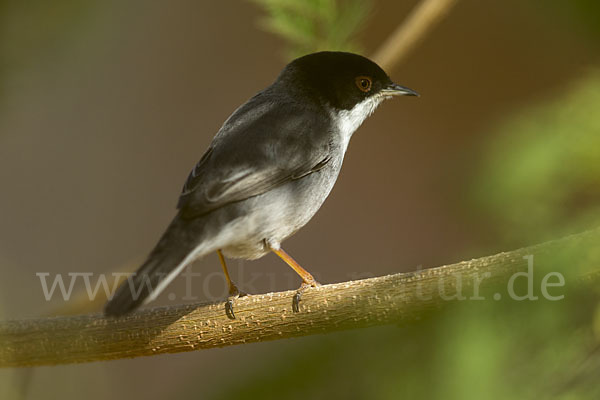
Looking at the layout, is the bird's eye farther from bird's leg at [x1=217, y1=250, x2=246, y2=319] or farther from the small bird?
bird's leg at [x1=217, y1=250, x2=246, y2=319]

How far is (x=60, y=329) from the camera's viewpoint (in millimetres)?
1962

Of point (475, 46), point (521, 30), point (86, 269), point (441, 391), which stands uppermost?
point (475, 46)

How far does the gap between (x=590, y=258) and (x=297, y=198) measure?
1167mm

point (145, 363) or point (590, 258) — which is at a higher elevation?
point (145, 363)

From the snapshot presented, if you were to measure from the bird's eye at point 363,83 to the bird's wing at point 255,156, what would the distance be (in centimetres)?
24

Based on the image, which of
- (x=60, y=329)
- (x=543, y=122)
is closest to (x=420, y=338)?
(x=543, y=122)

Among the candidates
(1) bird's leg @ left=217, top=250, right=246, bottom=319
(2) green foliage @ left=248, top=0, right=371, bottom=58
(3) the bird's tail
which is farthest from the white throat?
(3) the bird's tail

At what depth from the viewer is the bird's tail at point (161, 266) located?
1.67 meters

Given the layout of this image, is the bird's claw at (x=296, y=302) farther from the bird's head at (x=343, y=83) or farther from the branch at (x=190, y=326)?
the bird's head at (x=343, y=83)

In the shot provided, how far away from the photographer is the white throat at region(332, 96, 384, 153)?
2691 mm

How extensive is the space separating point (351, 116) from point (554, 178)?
128 centimetres

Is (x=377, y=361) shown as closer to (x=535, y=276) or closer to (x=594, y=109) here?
(x=535, y=276)

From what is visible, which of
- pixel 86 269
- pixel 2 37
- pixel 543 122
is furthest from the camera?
pixel 86 269

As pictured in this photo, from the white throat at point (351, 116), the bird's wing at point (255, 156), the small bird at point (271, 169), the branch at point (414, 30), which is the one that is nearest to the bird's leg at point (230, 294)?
the small bird at point (271, 169)
